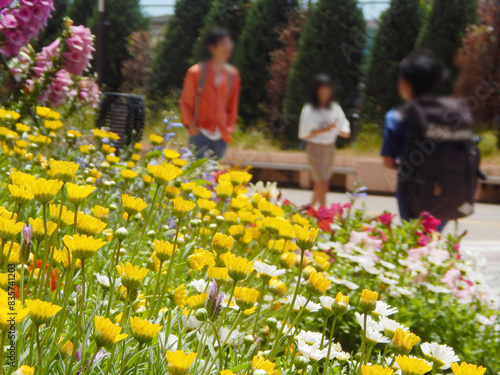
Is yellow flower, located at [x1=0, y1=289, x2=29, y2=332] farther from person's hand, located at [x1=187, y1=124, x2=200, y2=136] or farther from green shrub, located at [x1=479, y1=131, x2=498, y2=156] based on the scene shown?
green shrub, located at [x1=479, y1=131, x2=498, y2=156]

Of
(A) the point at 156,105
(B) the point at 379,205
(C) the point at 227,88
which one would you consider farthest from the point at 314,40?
(C) the point at 227,88

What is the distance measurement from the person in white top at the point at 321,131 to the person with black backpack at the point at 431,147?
3161 mm

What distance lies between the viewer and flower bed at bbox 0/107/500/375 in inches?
40.9

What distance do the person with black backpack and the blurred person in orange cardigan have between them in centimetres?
152

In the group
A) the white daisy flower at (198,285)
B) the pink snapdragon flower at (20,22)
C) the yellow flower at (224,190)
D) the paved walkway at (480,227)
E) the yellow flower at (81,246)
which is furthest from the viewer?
the paved walkway at (480,227)

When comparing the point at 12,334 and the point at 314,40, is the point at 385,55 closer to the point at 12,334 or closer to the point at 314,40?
the point at 314,40

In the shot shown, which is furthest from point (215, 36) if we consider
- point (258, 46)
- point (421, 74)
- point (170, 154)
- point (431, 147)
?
point (258, 46)

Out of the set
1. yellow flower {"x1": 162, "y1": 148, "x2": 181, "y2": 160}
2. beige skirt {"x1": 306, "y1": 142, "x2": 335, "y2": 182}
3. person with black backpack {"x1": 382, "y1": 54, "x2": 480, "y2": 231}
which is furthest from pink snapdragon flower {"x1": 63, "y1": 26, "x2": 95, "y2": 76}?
beige skirt {"x1": 306, "y1": 142, "x2": 335, "y2": 182}

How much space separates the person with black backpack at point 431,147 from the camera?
380 cm

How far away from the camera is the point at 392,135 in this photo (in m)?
3.97

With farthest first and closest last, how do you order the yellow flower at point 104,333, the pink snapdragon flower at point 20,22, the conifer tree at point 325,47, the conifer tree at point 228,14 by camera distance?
1. the conifer tree at point 228,14
2. the conifer tree at point 325,47
3. the pink snapdragon flower at point 20,22
4. the yellow flower at point 104,333

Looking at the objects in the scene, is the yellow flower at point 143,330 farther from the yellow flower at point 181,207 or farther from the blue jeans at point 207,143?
the blue jeans at point 207,143

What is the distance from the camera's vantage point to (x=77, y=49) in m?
3.46

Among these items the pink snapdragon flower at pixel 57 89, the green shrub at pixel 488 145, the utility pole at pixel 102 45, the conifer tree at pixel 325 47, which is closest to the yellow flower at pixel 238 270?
the pink snapdragon flower at pixel 57 89
